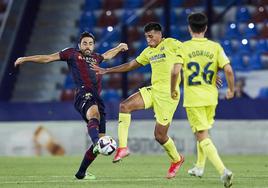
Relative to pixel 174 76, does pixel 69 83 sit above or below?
below

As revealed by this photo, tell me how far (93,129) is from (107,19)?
43.4 ft

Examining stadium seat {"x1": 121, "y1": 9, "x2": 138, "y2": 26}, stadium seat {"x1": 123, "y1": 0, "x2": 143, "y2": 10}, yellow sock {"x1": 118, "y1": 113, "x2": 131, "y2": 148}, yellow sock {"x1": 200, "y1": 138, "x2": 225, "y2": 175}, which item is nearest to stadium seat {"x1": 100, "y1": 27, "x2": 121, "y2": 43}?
stadium seat {"x1": 121, "y1": 9, "x2": 138, "y2": 26}

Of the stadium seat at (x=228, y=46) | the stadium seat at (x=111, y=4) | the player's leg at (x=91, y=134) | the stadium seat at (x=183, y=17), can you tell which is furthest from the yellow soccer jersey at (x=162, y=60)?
the stadium seat at (x=111, y=4)

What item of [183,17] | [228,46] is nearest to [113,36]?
[183,17]

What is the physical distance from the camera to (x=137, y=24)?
77.4 ft

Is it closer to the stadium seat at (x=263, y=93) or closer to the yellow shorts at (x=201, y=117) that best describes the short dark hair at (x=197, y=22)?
the yellow shorts at (x=201, y=117)

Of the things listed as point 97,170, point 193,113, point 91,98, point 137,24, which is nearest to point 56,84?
point 137,24

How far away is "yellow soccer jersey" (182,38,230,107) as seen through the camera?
11320mm

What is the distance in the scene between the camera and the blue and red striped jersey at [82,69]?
1318 cm

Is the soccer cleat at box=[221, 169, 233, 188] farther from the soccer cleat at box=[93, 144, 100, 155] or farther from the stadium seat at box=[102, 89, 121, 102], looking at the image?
the stadium seat at box=[102, 89, 121, 102]

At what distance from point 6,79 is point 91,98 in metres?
9.74

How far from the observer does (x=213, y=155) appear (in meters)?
10.9

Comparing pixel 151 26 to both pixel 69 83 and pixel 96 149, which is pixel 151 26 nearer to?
pixel 96 149

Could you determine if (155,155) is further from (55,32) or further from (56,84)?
(55,32)
